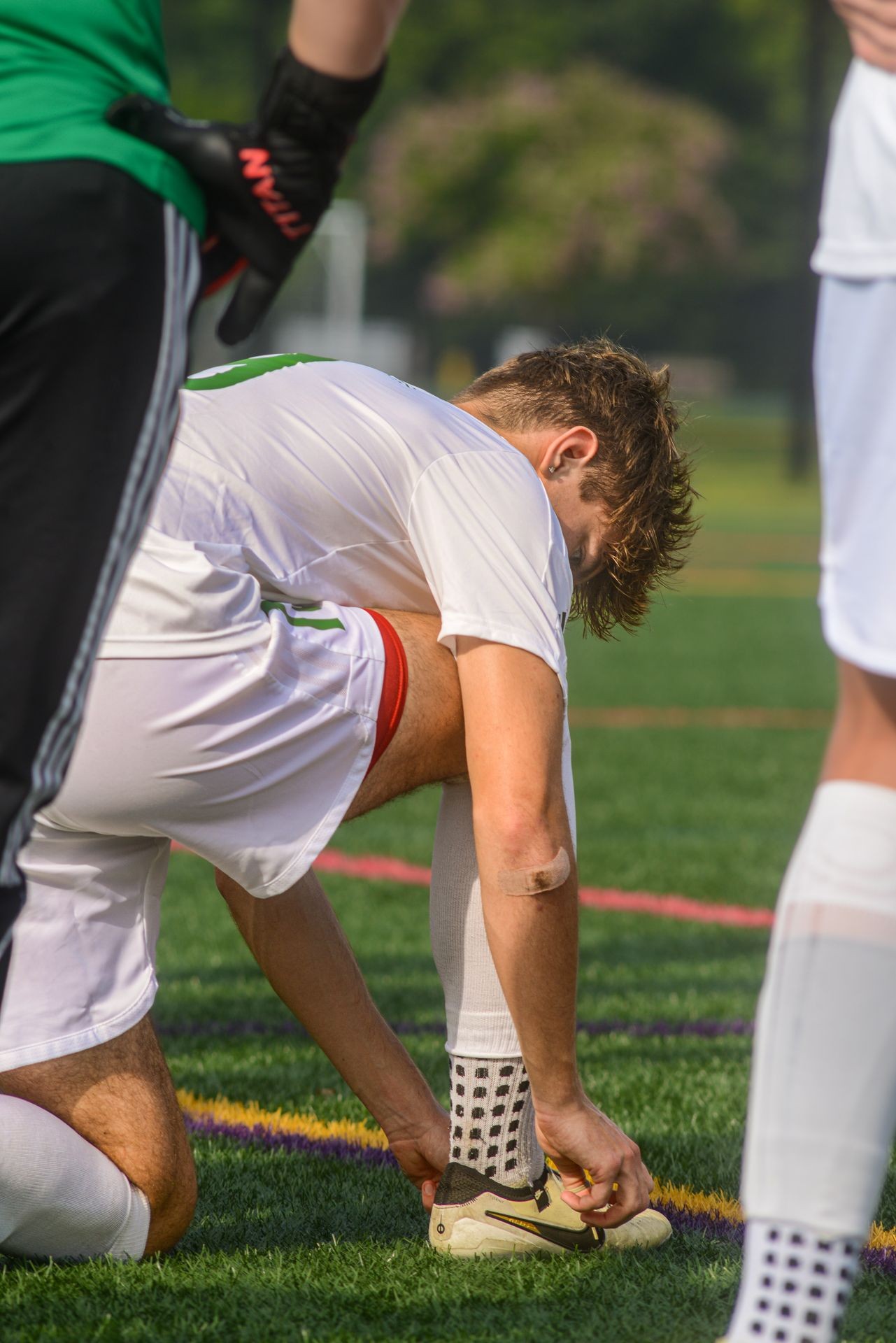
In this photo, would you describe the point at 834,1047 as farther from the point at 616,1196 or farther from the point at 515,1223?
the point at 515,1223

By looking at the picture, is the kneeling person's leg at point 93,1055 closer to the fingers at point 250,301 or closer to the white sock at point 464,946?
the white sock at point 464,946

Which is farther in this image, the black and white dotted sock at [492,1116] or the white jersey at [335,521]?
the black and white dotted sock at [492,1116]

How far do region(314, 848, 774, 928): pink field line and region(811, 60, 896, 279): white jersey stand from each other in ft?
12.1

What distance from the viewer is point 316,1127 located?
3125mm

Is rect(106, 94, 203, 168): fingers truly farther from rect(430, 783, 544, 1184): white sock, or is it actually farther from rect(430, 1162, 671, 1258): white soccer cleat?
rect(430, 1162, 671, 1258): white soccer cleat

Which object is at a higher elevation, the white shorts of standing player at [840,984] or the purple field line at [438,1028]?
the white shorts of standing player at [840,984]

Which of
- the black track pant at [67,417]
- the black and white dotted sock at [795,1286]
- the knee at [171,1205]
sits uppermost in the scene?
the black track pant at [67,417]

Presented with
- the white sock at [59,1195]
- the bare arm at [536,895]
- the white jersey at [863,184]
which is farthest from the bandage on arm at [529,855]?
the white jersey at [863,184]

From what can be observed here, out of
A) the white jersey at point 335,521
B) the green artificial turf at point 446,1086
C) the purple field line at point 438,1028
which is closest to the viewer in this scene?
the green artificial turf at point 446,1086

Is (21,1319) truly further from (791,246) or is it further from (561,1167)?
(791,246)

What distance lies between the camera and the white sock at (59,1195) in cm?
221

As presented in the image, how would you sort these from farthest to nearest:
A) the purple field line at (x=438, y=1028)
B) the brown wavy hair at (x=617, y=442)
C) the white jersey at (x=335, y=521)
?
the purple field line at (x=438, y=1028) < the brown wavy hair at (x=617, y=442) < the white jersey at (x=335, y=521)

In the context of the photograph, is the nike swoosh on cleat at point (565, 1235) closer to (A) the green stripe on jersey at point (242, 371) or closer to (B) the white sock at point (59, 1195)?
(B) the white sock at point (59, 1195)

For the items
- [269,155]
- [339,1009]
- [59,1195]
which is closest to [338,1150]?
[339,1009]
